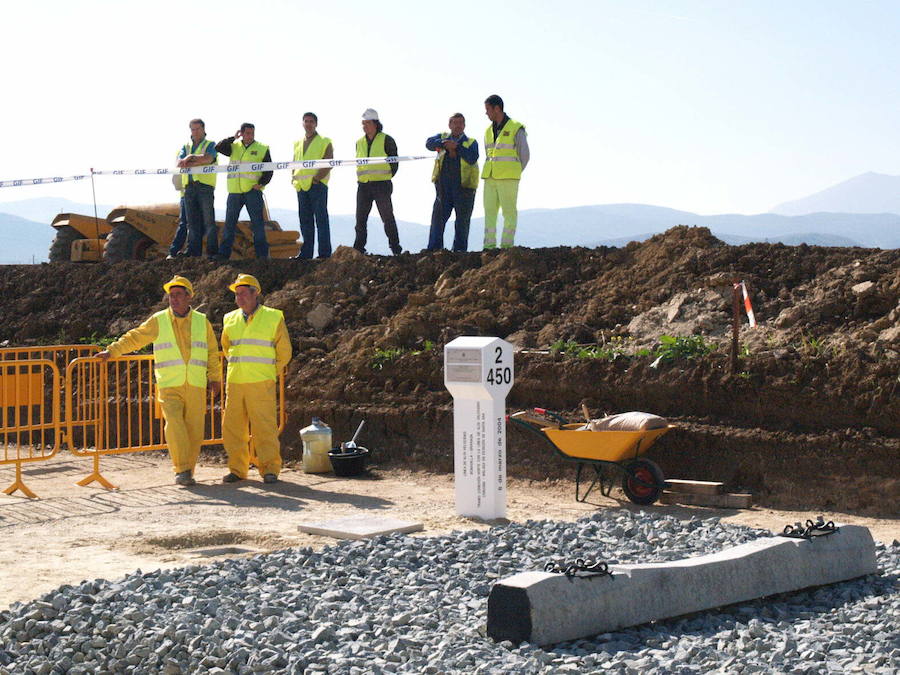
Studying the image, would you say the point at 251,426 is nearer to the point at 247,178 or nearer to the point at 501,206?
the point at 501,206

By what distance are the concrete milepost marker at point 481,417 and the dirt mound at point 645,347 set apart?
223cm

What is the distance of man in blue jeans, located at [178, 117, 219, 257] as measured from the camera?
17.0 m

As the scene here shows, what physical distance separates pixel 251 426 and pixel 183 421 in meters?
0.71

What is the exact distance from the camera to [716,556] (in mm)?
6250

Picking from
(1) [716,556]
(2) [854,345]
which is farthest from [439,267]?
(1) [716,556]

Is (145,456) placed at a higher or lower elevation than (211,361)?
lower

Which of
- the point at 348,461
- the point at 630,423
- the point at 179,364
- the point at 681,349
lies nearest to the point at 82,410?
the point at 179,364

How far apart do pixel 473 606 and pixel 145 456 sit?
8664mm

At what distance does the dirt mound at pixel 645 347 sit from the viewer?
1012cm

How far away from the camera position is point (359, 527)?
8.37 metres

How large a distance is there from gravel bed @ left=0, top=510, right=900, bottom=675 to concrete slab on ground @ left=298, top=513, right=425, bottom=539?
82 centimetres

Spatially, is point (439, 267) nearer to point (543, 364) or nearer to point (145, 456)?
point (543, 364)

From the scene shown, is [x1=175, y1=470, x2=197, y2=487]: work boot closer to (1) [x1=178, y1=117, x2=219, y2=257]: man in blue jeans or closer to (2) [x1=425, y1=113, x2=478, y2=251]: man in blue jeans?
(2) [x1=425, y1=113, x2=478, y2=251]: man in blue jeans

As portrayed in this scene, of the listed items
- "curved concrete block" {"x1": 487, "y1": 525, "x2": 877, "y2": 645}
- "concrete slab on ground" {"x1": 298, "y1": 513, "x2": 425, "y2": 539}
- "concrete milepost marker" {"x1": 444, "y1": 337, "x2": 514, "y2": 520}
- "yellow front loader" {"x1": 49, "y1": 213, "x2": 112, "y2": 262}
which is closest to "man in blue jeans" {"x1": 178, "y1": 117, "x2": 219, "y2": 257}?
"yellow front loader" {"x1": 49, "y1": 213, "x2": 112, "y2": 262}
